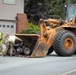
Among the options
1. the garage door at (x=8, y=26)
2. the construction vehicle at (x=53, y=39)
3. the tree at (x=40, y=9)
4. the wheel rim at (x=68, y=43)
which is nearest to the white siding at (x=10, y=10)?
the garage door at (x=8, y=26)

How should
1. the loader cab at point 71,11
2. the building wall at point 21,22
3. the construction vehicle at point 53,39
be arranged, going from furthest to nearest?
the building wall at point 21,22
the loader cab at point 71,11
the construction vehicle at point 53,39

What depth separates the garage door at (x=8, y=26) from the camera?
125ft

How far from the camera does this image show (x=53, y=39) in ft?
72.7

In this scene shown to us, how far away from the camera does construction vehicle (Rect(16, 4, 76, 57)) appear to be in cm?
2192

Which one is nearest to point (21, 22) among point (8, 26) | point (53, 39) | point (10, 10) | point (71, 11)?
point (8, 26)

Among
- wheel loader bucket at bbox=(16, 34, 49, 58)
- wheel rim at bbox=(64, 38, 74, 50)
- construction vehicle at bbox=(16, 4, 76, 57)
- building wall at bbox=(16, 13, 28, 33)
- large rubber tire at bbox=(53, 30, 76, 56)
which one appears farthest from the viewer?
building wall at bbox=(16, 13, 28, 33)

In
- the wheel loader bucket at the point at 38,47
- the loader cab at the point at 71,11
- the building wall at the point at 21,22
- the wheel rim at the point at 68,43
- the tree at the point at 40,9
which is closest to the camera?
the wheel loader bucket at the point at 38,47

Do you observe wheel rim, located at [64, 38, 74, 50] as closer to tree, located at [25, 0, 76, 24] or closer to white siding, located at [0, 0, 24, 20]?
white siding, located at [0, 0, 24, 20]

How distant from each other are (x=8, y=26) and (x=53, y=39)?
1665 cm

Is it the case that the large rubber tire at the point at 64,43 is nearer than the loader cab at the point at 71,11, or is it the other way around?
the large rubber tire at the point at 64,43

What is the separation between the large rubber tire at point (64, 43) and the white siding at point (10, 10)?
1603 centimetres

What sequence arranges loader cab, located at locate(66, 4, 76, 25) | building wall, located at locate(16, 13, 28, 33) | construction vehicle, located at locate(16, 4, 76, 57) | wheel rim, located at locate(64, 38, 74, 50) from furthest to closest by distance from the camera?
building wall, located at locate(16, 13, 28, 33)
loader cab, located at locate(66, 4, 76, 25)
wheel rim, located at locate(64, 38, 74, 50)
construction vehicle, located at locate(16, 4, 76, 57)

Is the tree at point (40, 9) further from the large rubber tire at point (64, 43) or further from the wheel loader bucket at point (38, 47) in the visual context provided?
the wheel loader bucket at point (38, 47)

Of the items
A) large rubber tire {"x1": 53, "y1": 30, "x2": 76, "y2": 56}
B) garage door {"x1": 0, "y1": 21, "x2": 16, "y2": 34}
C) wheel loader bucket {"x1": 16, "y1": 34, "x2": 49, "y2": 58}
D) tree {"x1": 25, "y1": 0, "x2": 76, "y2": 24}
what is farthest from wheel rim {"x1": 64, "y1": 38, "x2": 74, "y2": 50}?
tree {"x1": 25, "y1": 0, "x2": 76, "y2": 24}
